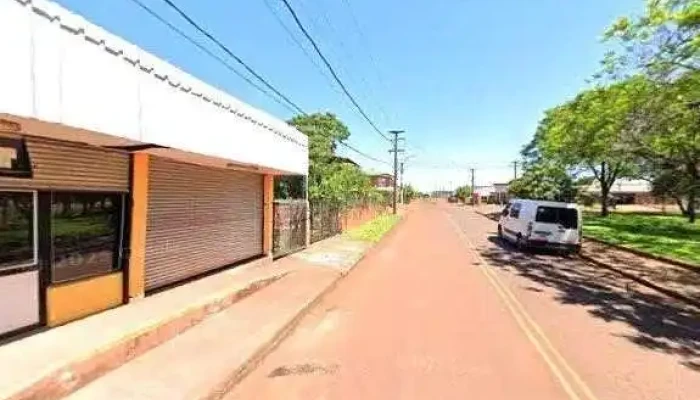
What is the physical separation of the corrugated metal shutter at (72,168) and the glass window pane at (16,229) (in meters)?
0.18

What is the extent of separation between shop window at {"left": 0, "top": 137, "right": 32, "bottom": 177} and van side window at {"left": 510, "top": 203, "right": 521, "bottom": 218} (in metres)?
21.5

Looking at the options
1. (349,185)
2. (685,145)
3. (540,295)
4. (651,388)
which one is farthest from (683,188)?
(651,388)

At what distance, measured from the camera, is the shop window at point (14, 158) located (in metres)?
7.70

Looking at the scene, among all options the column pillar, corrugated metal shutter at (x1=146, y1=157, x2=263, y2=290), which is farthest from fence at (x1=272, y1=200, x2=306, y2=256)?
the column pillar

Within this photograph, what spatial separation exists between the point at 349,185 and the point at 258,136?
28.4m

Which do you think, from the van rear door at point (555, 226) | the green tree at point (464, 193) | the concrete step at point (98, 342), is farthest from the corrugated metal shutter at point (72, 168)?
the green tree at point (464, 193)

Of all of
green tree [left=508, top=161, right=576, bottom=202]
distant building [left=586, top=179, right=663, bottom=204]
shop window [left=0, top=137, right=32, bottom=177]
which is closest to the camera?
shop window [left=0, top=137, right=32, bottom=177]

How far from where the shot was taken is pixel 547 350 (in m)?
8.98

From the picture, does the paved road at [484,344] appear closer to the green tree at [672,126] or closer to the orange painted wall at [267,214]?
the orange painted wall at [267,214]

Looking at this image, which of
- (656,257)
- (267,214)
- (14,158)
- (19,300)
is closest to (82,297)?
(19,300)

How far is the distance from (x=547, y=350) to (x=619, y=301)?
5.91 metres

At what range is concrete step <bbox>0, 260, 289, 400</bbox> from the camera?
6.20 meters

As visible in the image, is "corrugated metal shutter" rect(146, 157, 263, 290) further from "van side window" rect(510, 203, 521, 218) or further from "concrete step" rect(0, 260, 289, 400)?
"van side window" rect(510, 203, 521, 218)

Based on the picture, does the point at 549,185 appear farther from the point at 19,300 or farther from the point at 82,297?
the point at 19,300
